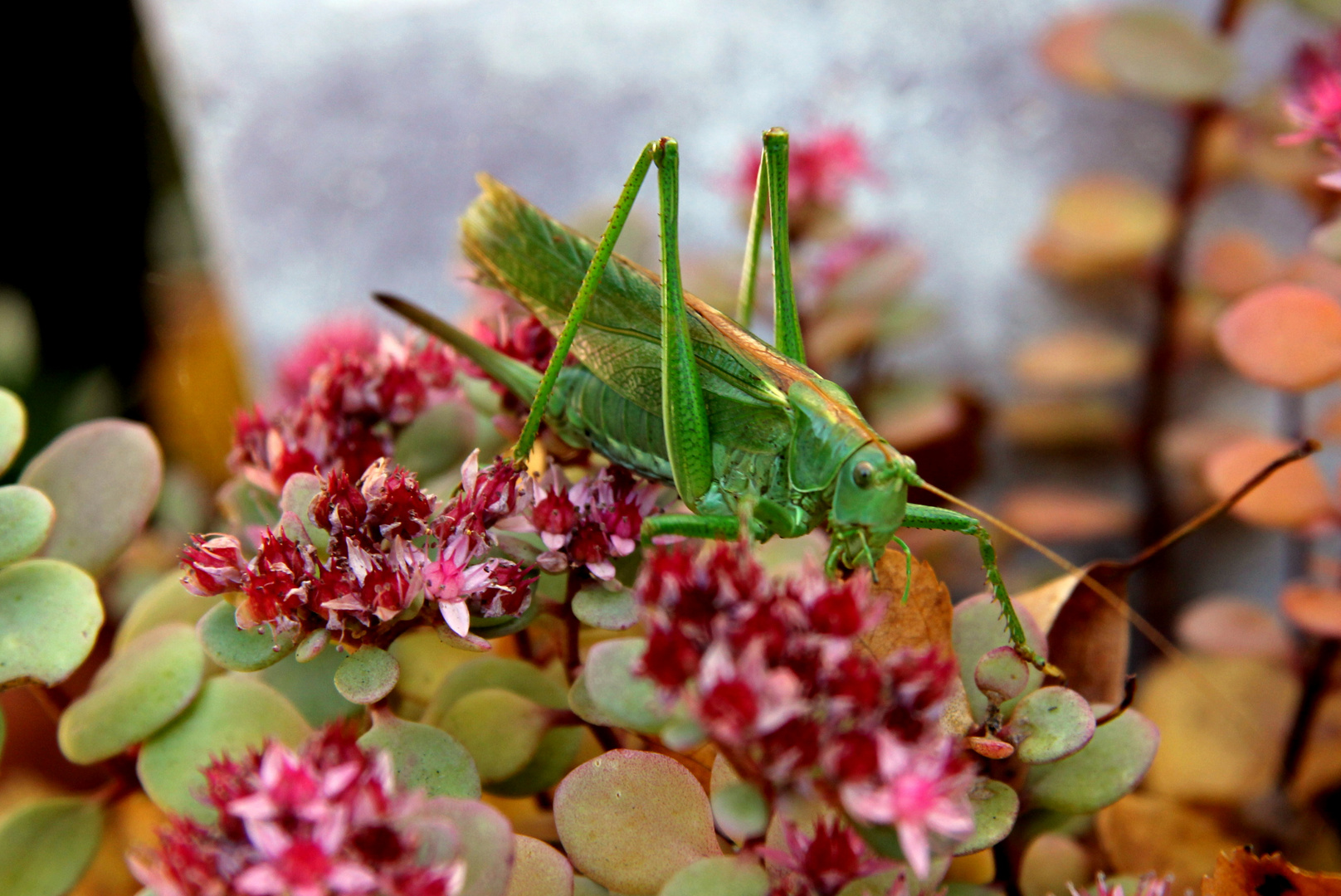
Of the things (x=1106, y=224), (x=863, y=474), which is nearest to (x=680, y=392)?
(x=863, y=474)

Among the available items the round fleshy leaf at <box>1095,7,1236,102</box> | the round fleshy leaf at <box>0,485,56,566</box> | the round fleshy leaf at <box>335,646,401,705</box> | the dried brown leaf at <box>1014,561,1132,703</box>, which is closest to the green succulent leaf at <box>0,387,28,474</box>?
the round fleshy leaf at <box>0,485,56,566</box>

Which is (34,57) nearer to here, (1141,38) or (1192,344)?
(1141,38)

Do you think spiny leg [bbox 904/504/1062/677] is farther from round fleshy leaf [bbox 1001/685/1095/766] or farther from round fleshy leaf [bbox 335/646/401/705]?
round fleshy leaf [bbox 335/646/401/705]

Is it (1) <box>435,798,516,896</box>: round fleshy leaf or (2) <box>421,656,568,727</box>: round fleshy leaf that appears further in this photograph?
(2) <box>421,656,568,727</box>: round fleshy leaf

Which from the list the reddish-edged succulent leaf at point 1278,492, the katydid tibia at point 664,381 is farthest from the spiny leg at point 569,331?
the reddish-edged succulent leaf at point 1278,492

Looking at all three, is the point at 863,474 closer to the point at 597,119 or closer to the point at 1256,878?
the point at 1256,878

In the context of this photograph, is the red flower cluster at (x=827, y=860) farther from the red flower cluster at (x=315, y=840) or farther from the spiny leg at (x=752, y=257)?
the spiny leg at (x=752, y=257)
